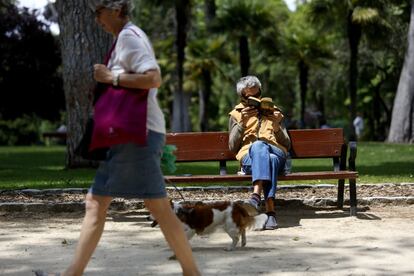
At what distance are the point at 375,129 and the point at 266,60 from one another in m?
10.9

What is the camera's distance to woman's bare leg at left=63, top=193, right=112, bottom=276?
4.65 meters

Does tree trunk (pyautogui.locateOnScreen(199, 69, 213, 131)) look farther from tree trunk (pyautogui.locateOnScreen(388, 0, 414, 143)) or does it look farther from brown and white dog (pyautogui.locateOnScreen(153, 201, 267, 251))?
brown and white dog (pyautogui.locateOnScreen(153, 201, 267, 251))

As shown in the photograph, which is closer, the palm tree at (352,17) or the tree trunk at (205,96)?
the palm tree at (352,17)

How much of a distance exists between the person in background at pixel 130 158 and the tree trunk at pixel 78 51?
8.25 metres

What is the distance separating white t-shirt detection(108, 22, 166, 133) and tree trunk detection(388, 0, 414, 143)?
24330 millimetres

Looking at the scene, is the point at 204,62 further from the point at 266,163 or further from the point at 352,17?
the point at 266,163

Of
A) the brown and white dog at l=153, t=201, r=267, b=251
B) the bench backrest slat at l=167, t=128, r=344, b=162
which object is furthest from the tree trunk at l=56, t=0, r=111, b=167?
the brown and white dog at l=153, t=201, r=267, b=251

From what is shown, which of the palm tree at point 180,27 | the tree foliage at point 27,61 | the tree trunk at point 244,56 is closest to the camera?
the tree foliage at point 27,61

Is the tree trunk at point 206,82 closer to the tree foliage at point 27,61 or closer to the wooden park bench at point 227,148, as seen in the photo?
the tree foliage at point 27,61

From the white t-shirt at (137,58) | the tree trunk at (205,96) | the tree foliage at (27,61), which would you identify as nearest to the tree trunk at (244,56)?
the tree trunk at (205,96)

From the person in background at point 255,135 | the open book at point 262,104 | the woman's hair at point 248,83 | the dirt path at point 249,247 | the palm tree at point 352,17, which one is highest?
the palm tree at point 352,17

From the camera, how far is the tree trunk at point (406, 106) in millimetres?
28047

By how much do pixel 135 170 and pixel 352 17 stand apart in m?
29.1

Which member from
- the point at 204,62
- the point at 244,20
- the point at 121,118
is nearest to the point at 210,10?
the point at 244,20
